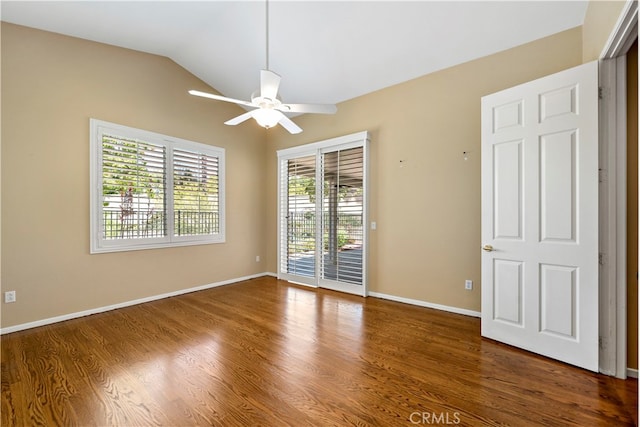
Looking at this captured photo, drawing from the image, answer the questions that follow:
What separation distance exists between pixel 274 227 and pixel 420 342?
140 inches

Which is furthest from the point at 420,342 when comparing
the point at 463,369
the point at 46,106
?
the point at 46,106

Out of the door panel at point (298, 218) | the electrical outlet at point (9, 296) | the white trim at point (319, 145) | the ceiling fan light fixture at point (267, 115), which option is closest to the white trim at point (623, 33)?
the ceiling fan light fixture at point (267, 115)

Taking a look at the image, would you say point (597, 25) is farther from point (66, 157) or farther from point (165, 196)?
point (66, 157)

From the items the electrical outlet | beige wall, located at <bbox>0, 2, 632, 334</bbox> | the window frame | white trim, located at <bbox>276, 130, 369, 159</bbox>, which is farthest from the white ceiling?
the electrical outlet

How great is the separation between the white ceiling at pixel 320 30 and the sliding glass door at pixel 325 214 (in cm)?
105

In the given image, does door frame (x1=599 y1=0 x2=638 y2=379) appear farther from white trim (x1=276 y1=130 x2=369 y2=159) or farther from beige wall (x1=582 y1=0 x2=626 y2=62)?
white trim (x1=276 y1=130 x2=369 y2=159)

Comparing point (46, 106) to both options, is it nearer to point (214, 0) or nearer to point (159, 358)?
point (214, 0)

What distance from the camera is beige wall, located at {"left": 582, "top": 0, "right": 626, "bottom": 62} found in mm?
1953

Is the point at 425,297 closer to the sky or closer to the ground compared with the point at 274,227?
closer to the ground

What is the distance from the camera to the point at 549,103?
96.7 inches

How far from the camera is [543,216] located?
248cm

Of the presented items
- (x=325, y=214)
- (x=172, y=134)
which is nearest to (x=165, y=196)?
(x=172, y=134)

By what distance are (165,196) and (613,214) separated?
16.4ft

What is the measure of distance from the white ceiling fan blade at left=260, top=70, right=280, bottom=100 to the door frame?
244 cm
